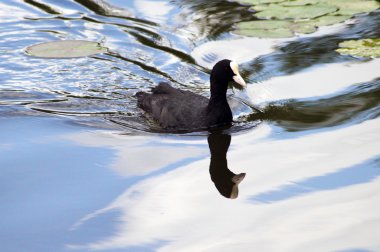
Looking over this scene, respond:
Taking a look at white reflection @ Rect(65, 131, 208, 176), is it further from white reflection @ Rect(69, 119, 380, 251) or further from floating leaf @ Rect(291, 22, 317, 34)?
floating leaf @ Rect(291, 22, 317, 34)

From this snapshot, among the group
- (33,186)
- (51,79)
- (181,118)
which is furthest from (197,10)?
(33,186)

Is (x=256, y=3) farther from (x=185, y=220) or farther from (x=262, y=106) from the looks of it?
(x=185, y=220)

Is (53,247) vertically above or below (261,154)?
below

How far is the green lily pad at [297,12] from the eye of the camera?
10.4 meters

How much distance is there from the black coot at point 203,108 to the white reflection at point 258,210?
835mm

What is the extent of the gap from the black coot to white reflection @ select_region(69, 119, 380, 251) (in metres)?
0.84

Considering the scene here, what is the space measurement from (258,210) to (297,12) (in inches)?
203

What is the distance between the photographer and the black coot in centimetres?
775

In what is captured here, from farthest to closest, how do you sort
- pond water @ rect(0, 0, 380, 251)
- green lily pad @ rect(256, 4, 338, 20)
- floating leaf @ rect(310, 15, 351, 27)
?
green lily pad @ rect(256, 4, 338, 20), floating leaf @ rect(310, 15, 351, 27), pond water @ rect(0, 0, 380, 251)

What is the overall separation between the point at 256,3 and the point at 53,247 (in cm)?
649

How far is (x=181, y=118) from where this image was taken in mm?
7785

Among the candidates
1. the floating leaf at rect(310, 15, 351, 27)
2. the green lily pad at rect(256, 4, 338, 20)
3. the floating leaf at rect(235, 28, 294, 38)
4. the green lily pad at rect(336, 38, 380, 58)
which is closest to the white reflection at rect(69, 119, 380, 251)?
the green lily pad at rect(336, 38, 380, 58)

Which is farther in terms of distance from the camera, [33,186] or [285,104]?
[285,104]

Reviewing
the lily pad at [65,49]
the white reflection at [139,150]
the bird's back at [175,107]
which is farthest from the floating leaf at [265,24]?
the white reflection at [139,150]
